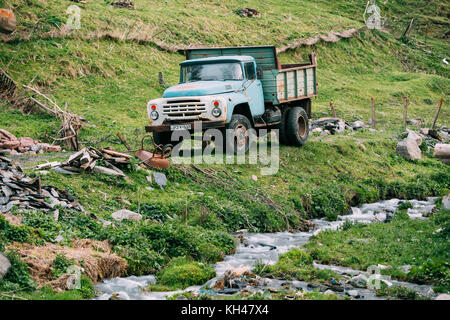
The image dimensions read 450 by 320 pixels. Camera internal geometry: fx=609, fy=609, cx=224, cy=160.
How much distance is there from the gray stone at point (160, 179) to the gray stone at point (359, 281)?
5.56 metres

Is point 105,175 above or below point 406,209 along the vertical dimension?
above

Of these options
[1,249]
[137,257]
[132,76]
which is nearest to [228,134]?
[137,257]

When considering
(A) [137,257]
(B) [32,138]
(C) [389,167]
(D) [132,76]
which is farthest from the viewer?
(D) [132,76]

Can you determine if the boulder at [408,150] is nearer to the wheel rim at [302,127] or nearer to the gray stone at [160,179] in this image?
the wheel rim at [302,127]

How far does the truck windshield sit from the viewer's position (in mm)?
16234

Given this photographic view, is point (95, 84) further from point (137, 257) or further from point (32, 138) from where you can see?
A: point (137, 257)

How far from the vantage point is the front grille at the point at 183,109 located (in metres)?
15.0

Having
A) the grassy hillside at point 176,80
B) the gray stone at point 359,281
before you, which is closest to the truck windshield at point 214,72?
the grassy hillside at point 176,80

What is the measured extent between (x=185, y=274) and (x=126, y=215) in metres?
2.49

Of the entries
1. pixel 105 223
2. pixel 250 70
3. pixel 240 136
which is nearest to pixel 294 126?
pixel 250 70

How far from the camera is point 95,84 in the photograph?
880 inches

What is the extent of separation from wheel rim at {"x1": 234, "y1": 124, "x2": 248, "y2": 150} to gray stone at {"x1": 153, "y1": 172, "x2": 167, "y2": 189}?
278 cm

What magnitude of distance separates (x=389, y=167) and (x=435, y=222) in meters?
7.38

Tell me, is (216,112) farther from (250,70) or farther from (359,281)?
(359,281)
